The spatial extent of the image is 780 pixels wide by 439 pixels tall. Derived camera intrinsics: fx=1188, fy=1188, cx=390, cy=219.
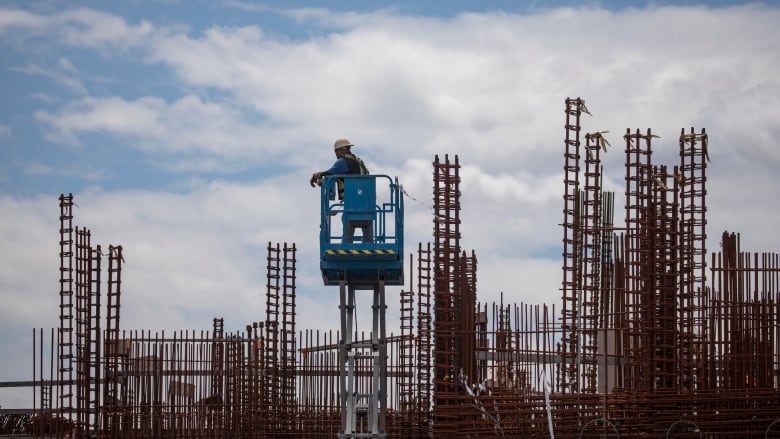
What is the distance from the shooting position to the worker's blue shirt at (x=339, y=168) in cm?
2184

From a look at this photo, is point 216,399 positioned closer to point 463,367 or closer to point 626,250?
point 463,367

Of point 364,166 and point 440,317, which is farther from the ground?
point 364,166

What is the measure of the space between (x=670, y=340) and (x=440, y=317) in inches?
205

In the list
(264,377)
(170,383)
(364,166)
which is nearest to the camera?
(364,166)

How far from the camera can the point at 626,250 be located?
25766 mm

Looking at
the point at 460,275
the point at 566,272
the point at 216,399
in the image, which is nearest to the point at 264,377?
the point at 216,399

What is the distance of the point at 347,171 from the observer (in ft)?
71.9

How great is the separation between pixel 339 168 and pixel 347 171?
16 centimetres

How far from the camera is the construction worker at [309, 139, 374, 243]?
21.5 meters

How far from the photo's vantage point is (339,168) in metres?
21.9

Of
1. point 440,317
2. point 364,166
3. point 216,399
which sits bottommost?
point 216,399

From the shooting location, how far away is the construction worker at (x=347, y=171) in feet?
70.5

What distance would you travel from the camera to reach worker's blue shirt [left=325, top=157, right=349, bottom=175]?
2184 centimetres

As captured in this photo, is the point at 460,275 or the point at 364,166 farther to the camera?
the point at 460,275
